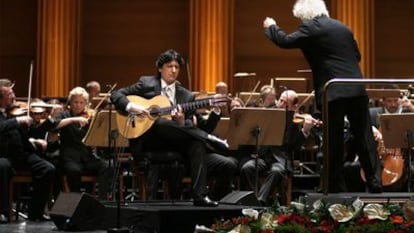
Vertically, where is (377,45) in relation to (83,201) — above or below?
above

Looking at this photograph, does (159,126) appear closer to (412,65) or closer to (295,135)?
(295,135)

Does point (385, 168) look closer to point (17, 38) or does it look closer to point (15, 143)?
point (15, 143)

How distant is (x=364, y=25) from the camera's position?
11766 millimetres

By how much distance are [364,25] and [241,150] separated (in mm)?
4134

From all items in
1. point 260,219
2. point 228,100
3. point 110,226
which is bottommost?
point 110,226

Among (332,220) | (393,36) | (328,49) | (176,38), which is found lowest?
(332,220)

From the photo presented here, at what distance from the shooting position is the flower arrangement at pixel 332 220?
3.80 metres

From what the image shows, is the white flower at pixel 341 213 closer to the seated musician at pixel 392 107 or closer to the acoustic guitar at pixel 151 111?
the acoustic guitar at pixel 151 111

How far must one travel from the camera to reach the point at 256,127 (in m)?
7.54

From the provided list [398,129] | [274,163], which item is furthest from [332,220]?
[274,163]

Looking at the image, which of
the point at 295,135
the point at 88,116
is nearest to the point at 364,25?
the point at 295,135

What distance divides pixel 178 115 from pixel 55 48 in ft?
17.0

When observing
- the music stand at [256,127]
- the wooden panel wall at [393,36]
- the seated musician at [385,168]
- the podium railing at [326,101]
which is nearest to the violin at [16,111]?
the music stand at [256,127]

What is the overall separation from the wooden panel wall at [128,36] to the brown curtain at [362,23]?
2335mm
